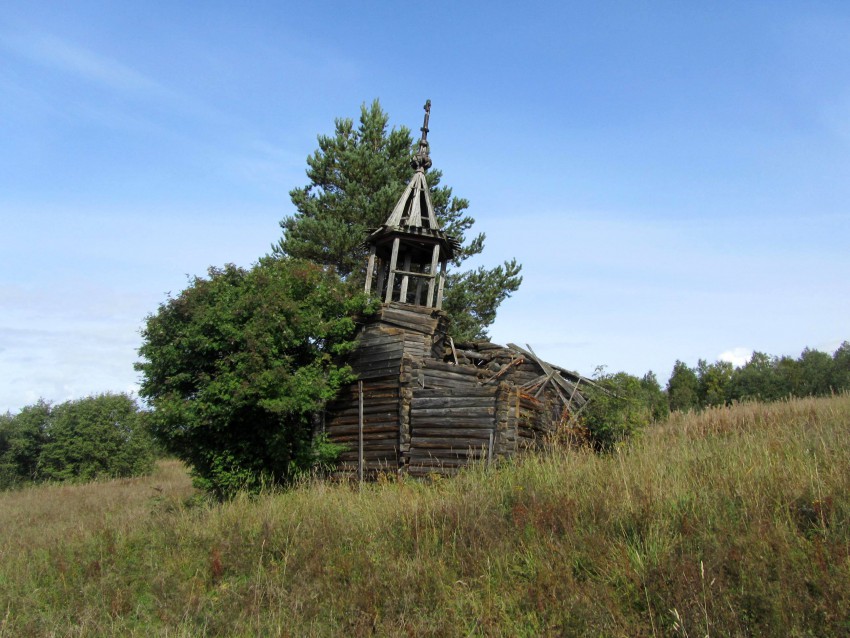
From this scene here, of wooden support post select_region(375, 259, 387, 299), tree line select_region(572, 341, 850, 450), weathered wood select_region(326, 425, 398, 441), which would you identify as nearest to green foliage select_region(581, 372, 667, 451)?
tree line select_region(572, 341, 850, 450)

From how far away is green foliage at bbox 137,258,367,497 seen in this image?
569 inches

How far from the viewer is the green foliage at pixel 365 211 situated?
25.3 m

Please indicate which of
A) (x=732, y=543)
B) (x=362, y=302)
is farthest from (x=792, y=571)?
(x=362, y=302)

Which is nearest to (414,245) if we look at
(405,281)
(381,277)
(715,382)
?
(405,281)

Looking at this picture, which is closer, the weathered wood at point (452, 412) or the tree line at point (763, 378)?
the weathered wood at point (452, 412)

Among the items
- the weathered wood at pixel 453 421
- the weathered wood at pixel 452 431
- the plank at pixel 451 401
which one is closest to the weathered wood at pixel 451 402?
the plank at pixel 451 401

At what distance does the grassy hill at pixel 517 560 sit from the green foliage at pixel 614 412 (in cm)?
545

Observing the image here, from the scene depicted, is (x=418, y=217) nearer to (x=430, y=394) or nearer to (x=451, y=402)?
(x=430, y=394)

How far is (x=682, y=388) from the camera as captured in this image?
6272cm

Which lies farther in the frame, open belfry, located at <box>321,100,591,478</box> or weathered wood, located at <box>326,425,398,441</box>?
weathered wood, located at <box>326,425,398,441</box>

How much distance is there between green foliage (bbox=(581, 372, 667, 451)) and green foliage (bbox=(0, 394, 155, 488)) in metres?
26.4

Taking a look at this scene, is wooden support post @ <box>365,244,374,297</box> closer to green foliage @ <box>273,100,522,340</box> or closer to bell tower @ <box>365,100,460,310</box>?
bell tower @ <box>365,100,460,310</box>

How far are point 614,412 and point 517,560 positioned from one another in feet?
30.4

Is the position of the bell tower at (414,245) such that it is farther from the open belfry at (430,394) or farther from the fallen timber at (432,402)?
the fallen timber at (432,402)
